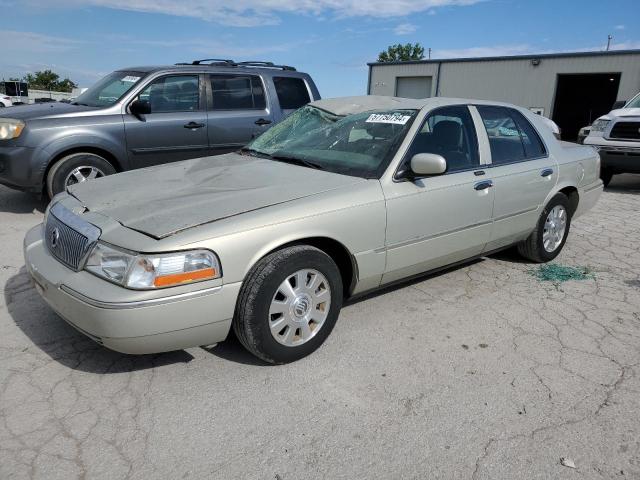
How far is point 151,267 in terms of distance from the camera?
99.7 inches

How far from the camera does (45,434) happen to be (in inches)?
95.7

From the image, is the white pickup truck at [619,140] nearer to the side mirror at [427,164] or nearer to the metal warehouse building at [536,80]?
the side mirror at [427,164]

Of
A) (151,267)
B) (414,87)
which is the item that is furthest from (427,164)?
(414,87)

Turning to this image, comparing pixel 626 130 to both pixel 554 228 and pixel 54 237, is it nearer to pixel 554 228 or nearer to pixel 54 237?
pixel 554 228

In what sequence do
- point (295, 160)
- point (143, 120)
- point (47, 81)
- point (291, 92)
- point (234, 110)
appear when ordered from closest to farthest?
point (295, 160), point (143, 120), point (234, 110), point (291, 92), point (47, 81)

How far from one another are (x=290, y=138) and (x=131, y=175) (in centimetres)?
124

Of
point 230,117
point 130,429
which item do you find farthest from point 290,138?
point 230,117

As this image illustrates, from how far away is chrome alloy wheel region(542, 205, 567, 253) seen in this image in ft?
16.1

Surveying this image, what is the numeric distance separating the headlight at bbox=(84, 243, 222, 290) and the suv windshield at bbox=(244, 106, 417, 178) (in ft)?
4.19

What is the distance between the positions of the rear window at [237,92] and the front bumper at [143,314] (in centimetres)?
462

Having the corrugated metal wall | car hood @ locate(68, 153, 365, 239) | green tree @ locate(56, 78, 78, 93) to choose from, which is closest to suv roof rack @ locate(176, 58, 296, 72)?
car hood @ locate(68, 153, 365, 239)

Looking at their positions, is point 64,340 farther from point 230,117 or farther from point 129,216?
point 230,117

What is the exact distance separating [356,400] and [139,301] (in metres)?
1.23

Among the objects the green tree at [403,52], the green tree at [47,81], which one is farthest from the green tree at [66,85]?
the green tree at [403,52]
